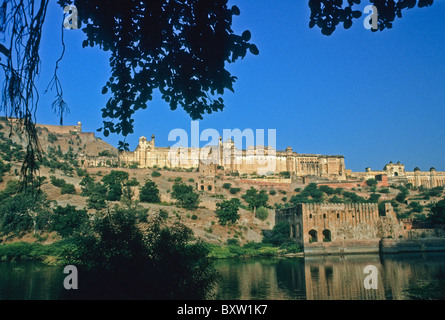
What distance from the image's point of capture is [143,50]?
18.2ft

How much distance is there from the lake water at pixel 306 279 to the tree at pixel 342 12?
11843mm

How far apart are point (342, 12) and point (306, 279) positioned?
1862 cm

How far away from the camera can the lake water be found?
56.1 ft

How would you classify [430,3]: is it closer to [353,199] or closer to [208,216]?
[208,216]

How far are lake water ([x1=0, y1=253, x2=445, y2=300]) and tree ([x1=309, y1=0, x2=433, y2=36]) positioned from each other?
11843 mm

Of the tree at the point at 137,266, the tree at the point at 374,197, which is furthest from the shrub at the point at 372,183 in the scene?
the tree at the point at 137,266

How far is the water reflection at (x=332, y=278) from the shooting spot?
56.5ft

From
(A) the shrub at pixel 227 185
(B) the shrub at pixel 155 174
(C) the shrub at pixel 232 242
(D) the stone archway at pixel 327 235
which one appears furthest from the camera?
(B) the shrub at pixel 155 174

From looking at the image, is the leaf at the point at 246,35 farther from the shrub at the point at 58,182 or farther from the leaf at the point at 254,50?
the shrub at the point at 58,182

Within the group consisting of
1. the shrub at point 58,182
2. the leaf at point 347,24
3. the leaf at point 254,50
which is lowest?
→ the leaf at point 254,50

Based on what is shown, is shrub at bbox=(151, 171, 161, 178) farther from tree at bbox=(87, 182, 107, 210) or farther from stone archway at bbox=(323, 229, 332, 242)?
stone archway at bbox=(323, 229, 332, 242)

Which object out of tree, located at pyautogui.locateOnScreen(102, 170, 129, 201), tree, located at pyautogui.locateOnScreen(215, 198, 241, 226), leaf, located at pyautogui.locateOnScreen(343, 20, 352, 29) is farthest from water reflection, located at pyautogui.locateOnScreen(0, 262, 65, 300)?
tree, located at pyautogui.locateOnScreen(215, 198, 241, 226)
